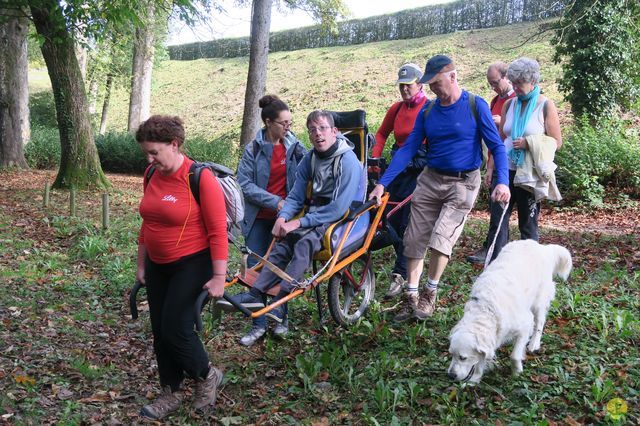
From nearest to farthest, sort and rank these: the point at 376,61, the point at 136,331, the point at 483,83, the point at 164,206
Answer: the point at 164,206
the point at 136,331
the point at 483,83
the point at 376,61

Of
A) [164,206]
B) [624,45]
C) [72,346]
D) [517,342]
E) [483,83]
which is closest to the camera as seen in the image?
[164,206]

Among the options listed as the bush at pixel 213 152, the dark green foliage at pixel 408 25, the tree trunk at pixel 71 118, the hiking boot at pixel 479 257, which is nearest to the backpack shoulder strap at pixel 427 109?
the hiking boot at pixel 479 257

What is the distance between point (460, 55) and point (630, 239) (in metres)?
21.2

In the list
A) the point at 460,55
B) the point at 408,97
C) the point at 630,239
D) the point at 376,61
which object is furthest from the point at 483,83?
the point at 408,97

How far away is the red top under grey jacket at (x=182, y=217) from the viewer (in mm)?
3609

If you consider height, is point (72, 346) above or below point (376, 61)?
below

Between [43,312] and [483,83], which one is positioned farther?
[483,83]

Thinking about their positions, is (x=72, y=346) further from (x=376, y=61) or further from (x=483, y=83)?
(x=376, y=61)

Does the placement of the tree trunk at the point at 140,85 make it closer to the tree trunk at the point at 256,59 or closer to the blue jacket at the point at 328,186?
the tree trunk at the point at 256,59

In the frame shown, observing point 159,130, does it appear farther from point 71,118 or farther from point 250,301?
point 71,118

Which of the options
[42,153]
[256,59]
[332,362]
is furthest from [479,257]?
[42,153]

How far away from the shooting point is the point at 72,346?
533cm

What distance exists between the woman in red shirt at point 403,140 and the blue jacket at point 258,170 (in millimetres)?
1394

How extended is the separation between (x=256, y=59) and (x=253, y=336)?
33.3 feet
